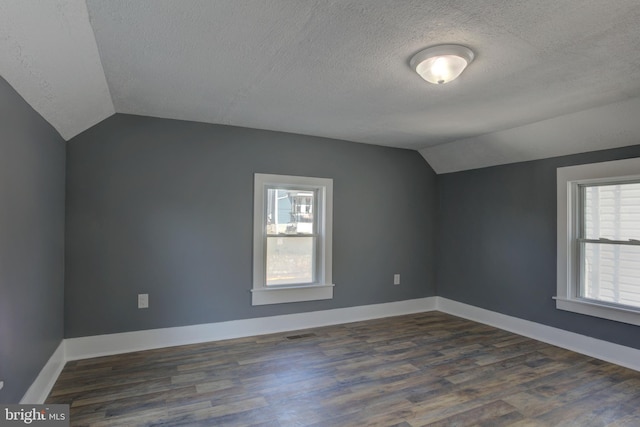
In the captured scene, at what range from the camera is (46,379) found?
98.3 inches

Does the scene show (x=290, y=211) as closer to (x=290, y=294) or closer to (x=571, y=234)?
(x=290, y=294)

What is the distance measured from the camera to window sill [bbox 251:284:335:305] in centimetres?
380

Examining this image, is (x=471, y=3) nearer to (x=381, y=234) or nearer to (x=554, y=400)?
(x=554, y=400)

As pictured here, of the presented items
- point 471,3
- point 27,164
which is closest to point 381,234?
point 471,3

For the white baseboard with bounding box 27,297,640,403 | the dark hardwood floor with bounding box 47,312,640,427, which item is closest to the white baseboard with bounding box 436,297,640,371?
the white baseboard with bounding box 27,297,640,403

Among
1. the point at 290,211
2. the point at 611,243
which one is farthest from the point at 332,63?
the point at 611,243

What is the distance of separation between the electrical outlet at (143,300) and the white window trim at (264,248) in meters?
1.02

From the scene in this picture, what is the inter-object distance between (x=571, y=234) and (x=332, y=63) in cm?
306

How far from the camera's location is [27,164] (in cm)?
213

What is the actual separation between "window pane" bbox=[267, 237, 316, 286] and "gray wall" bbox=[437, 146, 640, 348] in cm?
205

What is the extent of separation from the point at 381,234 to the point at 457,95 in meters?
2.27

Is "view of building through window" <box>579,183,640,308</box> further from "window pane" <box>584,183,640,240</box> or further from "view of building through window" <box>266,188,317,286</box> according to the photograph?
"view of building through window" <box>266,188,317,286</box>

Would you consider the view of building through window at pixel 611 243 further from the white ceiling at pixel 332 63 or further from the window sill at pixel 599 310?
the white ceiling at pixel 332 63

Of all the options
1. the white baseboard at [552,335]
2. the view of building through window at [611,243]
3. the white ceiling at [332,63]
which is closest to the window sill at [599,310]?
the view of building through window at [611,243]
